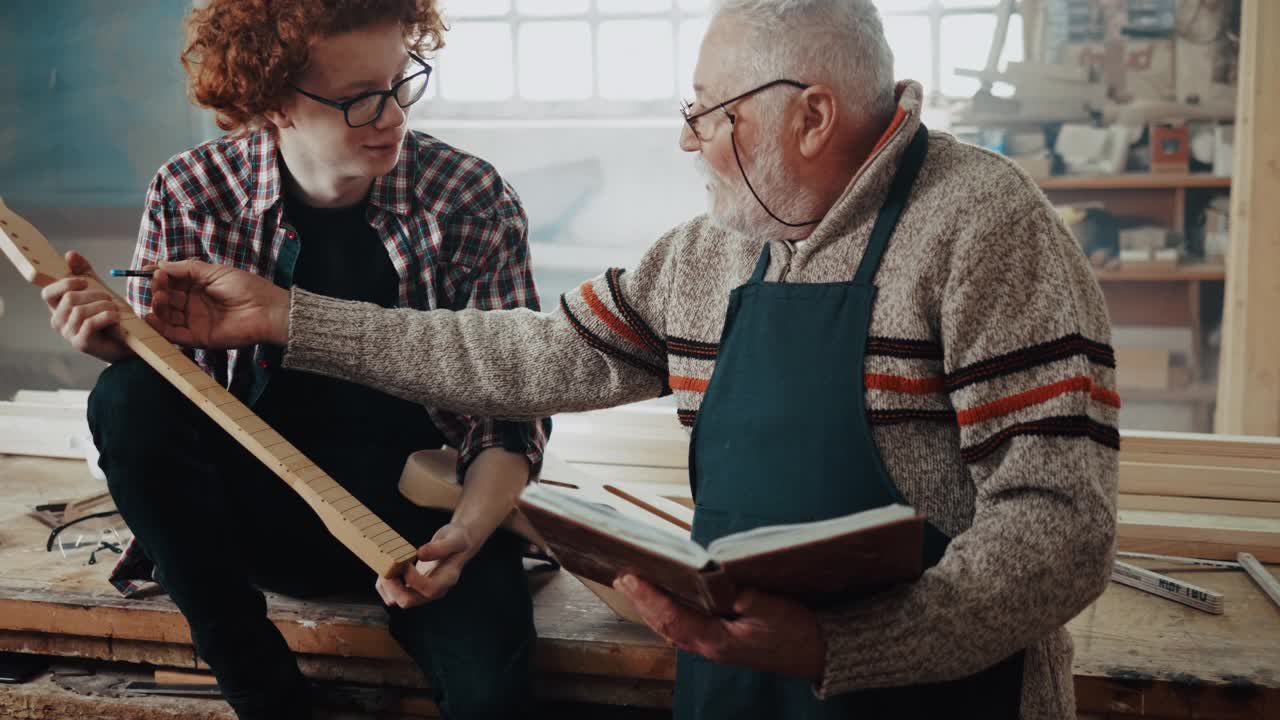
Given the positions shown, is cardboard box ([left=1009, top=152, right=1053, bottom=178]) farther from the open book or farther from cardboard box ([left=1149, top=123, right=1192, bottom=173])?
the open book

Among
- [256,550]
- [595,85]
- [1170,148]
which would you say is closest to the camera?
[256,550]

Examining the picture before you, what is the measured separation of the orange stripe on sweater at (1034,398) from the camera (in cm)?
122

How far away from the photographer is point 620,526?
1089 millimetres

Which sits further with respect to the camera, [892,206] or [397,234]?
[397,234]

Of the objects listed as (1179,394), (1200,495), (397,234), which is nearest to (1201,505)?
(1200,495)

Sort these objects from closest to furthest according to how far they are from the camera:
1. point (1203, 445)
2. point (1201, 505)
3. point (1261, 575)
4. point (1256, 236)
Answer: point (1261, 575)
point (1201, 505)
point (1203, 445)
point (1256, 236)

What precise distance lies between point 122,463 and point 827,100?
1178 millimetres

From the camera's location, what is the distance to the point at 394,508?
1.96 m

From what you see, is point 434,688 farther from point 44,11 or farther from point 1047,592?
point 44,11

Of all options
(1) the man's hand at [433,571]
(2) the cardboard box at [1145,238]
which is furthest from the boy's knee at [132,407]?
(2) the cardboard box at [1145,238]

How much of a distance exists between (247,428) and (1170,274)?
10.0ft

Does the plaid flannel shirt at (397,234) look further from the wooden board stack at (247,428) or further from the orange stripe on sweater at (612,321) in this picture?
the orange stripe on sweater at (612,321)

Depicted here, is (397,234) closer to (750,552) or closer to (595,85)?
(750,552)

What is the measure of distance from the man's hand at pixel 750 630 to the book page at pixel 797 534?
0.11 meters
